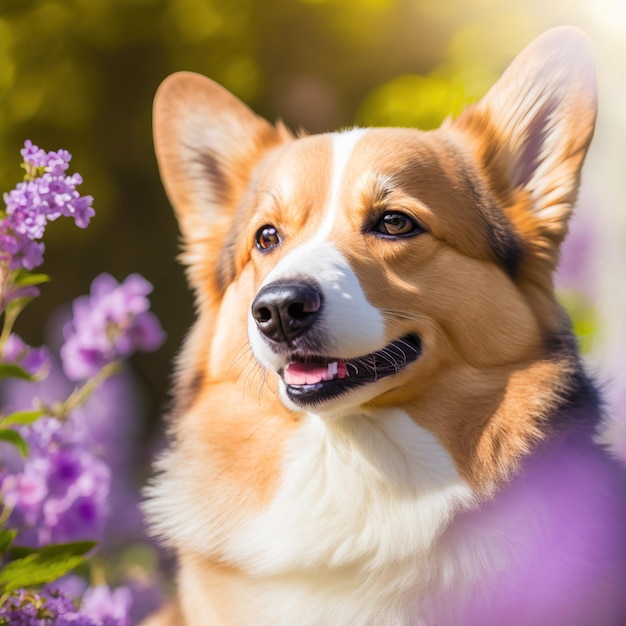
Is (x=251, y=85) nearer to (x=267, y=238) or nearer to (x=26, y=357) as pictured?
(x=267, y=238)

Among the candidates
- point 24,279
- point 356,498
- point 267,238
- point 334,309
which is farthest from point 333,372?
point 24,279

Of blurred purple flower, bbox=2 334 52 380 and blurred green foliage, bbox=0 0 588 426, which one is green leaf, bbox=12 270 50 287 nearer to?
blurred purple flower, bbox=2 334 52 380

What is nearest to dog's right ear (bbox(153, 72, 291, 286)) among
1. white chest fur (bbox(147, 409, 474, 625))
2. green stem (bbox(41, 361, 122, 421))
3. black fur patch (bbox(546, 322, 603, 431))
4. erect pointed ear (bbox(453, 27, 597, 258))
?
green stem (bbox(41, 361, 122, 421))

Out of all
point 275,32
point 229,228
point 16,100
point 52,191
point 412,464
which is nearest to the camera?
point 52,191

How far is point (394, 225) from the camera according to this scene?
7.16 feet

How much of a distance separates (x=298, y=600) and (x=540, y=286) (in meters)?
1.05

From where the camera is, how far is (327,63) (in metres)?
3.62

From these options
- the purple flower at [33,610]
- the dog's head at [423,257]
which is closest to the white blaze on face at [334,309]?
the dog's head at [423,257]

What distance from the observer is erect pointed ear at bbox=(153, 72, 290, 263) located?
250 cm

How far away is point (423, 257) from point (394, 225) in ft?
0.37

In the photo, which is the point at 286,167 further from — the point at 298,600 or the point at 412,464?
the point at 298,600

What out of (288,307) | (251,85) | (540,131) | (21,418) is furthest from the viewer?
(251,85)

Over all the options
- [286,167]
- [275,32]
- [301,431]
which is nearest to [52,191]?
[286,167]

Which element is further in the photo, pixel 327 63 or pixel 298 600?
pixel 327 63
